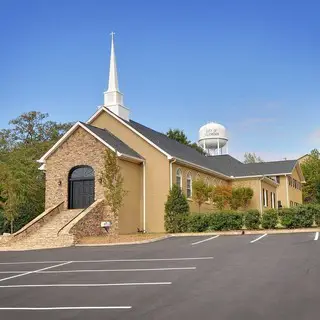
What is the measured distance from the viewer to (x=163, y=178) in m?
30.0

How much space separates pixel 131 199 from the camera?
2919cm

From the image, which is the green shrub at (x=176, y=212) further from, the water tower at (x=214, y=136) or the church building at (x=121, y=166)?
the water tower at (x=214, y=136)

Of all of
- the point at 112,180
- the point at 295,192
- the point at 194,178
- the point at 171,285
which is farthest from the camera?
the point at 295,192

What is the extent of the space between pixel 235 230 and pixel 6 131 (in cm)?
3342

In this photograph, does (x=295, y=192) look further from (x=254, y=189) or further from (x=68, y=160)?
(x=68, y=160)

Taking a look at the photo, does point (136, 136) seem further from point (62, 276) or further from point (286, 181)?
point (286, 181)

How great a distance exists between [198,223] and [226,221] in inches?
64.3

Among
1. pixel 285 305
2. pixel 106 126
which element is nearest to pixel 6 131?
pixel 106 126

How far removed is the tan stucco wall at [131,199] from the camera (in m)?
28.1

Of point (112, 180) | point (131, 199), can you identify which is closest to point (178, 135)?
point (131, 199)

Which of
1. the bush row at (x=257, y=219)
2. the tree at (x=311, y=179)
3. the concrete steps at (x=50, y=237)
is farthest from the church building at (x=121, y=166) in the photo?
the tree at (x=311, y=179)

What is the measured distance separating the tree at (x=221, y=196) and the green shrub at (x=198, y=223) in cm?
670

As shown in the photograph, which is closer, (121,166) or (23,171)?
(121,166)

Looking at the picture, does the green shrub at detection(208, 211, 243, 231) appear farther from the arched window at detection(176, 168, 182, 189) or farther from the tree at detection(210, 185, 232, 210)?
the tree at detection(210, 185, 232, 210)
